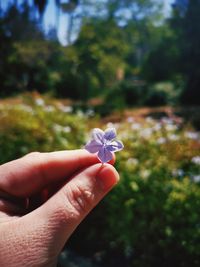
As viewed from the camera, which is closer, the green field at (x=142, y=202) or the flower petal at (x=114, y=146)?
the flower petal at (x=114, y=146)

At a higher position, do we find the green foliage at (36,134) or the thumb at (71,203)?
the thumb at (71,203)

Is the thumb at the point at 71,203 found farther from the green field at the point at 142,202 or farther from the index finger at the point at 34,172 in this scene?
the green field at the point at 142,202

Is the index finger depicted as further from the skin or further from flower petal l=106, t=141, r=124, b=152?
flower petal l=106, t=141, r=124, b=152

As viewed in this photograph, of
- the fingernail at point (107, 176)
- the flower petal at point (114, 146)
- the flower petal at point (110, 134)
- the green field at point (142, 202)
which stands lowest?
the green field at point (142, 202)

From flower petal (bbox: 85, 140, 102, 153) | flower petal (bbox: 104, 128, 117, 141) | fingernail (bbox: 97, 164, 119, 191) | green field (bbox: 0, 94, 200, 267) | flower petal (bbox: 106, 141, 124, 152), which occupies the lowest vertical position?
green field (bbox: 0, 94, 200, 267)

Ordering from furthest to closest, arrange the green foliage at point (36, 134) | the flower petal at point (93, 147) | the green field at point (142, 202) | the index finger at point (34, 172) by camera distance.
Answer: the green foliage at point (36, 134) → the green field at point (142, 202) → the index finger at point (34, 172) → the flower petal at point (93, 147)

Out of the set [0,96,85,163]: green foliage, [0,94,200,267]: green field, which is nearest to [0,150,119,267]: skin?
[0,94,200,267]: green field

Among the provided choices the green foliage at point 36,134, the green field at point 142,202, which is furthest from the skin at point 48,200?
the green foliage at point 36,134

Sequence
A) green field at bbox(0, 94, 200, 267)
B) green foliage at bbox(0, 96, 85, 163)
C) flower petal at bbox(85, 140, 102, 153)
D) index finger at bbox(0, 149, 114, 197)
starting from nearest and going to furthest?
flower petal at bbox(85, 140, 102, 153) < index finger at bbox(0, 149, 114, 197) < green field at bbox(0, 94, 200, 267) < green foliage at bbox(0, 96, 85, 163)

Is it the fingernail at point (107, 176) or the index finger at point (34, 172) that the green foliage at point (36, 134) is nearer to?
the index finger at point (34, 172)

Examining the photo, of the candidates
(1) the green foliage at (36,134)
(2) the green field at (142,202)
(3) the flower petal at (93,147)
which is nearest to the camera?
(3) the flower petal at (93,147)
